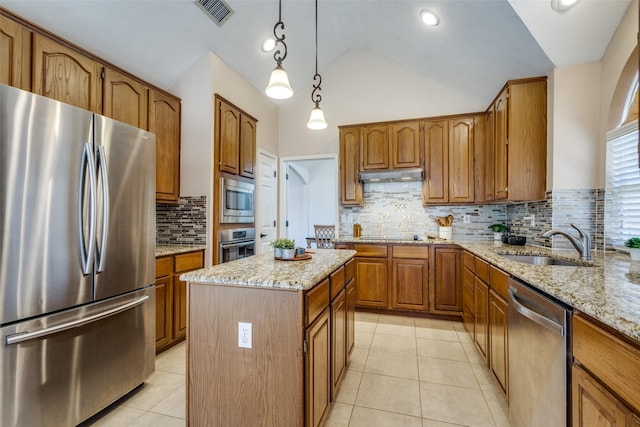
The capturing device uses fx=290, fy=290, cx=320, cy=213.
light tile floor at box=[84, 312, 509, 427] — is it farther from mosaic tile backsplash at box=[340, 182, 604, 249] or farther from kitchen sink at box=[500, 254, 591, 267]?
mosaic tile backsplash at box=[340, 182, 604, 249]

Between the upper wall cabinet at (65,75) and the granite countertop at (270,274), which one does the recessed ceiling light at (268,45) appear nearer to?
the upper wall cabinet at (65,75)

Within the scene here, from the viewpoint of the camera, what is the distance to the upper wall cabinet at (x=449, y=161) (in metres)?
3.67

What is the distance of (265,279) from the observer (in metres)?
1.39

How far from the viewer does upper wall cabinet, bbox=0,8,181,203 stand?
187 cm

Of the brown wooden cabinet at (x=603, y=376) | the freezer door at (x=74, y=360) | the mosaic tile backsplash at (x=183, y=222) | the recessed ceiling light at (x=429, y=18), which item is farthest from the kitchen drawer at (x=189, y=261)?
the recessed ceiling light at (x=429, y=18)

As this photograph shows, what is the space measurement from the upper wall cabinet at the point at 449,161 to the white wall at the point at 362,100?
0.35 metres

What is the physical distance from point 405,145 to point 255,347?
128 inches

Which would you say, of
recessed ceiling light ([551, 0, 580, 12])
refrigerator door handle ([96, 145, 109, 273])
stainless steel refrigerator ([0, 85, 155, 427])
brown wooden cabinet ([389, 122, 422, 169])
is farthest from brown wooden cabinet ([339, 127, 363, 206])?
refrigerator door handle ([96, 145, 109, 273])

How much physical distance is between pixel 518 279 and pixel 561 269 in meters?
0.24

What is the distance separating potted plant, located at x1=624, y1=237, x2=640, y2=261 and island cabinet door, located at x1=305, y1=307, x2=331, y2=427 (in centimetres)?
212

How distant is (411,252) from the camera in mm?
3564

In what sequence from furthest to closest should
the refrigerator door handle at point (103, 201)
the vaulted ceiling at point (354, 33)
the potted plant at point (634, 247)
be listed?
the vaulted ceiling at point (354, 33)
the potted plant at point (634, 247)
the refrigerator door handle at point (103, 201)

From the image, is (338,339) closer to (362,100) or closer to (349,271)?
(349,271)

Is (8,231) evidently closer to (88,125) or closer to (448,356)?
(88,125)
